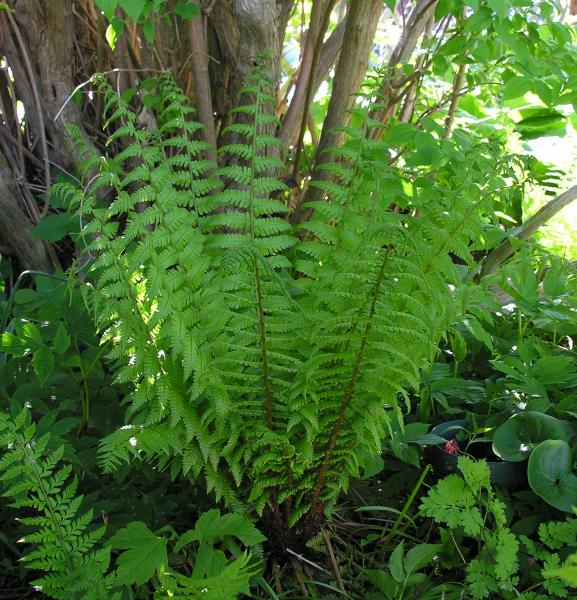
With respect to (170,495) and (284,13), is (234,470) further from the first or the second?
(284,13)

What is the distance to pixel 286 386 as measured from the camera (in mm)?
1210

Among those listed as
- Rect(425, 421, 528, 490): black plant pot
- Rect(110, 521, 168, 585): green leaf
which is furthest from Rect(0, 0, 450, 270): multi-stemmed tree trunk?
Rect(110, 521, 168, 585): green leaf

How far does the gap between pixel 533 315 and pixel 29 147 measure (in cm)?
160

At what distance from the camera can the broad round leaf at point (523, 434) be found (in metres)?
1.36

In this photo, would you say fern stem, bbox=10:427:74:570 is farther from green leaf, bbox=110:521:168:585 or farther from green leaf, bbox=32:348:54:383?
green leaf, bbox=32:348:54:383

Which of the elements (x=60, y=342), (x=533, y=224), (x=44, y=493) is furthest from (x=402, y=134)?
(x=44, y=493)

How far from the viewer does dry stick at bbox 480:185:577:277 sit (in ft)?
6.72

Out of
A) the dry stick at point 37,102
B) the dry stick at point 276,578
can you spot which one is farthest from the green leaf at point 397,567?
the dry stick at point 37,102

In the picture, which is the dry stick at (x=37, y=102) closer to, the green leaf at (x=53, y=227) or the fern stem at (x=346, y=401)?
the green leaf at (x=53, y=227)

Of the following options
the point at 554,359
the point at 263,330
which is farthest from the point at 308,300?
the point at 554,359

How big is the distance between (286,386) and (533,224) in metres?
1.26

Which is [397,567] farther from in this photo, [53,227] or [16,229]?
[16,229]

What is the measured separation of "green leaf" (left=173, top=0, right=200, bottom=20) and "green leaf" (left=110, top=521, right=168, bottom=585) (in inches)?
42.7

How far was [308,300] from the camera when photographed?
1291 mm
